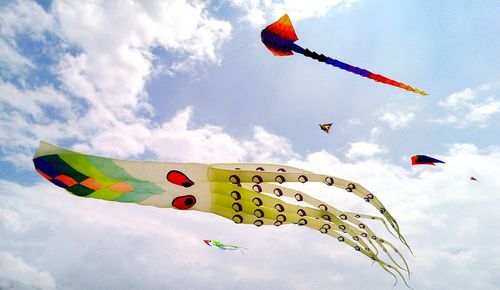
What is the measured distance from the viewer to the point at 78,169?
8.91 meters

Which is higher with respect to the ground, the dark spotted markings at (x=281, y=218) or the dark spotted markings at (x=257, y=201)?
the dark spotted markings at (x=257, y=201)

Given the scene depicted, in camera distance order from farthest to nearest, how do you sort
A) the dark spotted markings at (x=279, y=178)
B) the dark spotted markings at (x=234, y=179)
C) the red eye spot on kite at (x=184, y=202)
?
the red eye spot on kite at (x=184, y=202)
the dark spotted markings at (x=234, y=179)
the dark spotted markings at (x=279, y=178)

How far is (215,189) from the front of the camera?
9.31m

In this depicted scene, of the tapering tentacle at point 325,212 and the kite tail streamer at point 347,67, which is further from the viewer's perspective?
the kite tail streamer at point 347,67

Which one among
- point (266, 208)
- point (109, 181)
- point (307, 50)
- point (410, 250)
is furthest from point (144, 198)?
point (410, 250)

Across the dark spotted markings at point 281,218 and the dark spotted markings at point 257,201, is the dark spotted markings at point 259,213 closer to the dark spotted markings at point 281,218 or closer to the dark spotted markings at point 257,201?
the dark spotted markings at point 257,201

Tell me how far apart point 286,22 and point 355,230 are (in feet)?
22.8

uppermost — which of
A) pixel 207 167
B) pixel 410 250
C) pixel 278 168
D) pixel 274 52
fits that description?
pixel 274 52

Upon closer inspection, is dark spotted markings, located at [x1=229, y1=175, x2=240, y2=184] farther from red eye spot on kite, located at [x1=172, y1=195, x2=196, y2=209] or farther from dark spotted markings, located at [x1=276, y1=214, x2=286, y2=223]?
dark spotted markings, located at [x1=276, y1=214, x2=286, y2=223]

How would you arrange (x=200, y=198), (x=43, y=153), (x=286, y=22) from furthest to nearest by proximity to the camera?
(x=286, y=22) → (x=200, y=198) → (x=43, y=153)

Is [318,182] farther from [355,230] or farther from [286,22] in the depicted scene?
[286,22]

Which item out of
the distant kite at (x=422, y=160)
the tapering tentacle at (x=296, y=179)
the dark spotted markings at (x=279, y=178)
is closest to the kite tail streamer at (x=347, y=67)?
the tapering tentacle at (x=296, y=179)

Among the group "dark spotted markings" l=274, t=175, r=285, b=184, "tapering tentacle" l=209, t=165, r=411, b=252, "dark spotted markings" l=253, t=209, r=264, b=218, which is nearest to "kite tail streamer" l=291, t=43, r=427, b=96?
"tapering tentacle" l=209, t=165, r=411, b=252

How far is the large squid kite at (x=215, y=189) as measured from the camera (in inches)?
348
